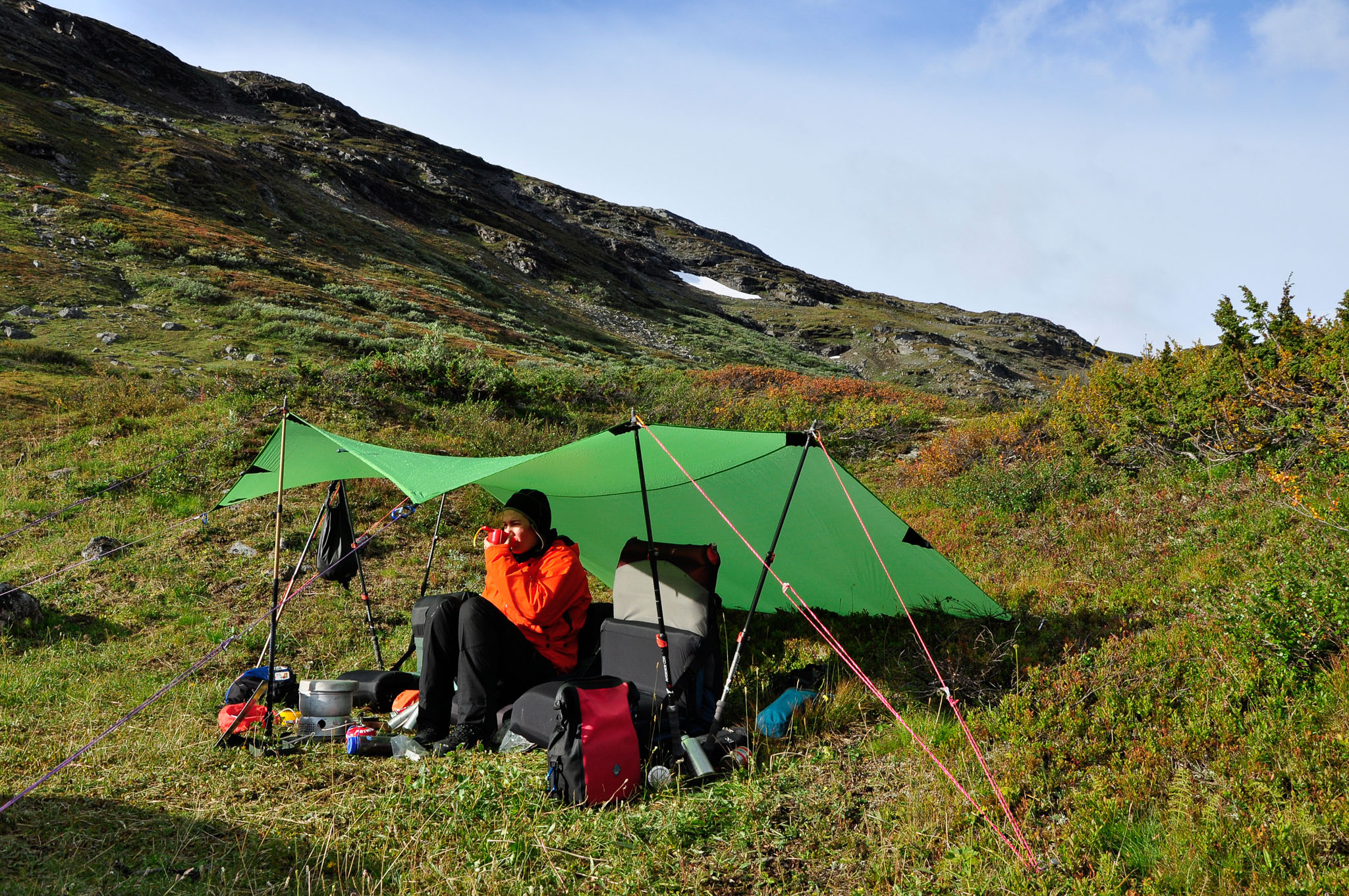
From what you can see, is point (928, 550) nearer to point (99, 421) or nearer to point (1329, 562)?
point (1329, 562)

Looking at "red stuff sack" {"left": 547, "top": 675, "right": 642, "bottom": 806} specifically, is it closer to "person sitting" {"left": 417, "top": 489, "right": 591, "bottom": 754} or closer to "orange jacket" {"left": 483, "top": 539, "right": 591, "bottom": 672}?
"person sitting" {"left": 417, "top": 489, "right": 591, "bottom": 754}

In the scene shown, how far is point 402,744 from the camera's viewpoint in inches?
192

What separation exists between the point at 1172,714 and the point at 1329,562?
6.29ft

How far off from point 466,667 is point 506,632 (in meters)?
0.34

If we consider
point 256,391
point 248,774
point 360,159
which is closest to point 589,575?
point 248,774

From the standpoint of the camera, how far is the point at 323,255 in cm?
3428

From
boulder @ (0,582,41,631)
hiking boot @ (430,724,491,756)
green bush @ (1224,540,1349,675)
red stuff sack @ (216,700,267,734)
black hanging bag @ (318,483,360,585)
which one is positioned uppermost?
green bush @ (1224,540,1349,675)

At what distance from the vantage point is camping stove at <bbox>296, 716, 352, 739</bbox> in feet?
16.7

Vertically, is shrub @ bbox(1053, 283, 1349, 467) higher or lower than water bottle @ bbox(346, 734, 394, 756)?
higher

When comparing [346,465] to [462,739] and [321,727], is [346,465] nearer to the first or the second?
[321,727]

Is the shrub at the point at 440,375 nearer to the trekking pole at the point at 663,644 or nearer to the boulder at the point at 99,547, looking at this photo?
the boulder at the point at 99,547

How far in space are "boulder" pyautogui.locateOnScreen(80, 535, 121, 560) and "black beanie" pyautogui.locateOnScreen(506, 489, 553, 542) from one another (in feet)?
18.8

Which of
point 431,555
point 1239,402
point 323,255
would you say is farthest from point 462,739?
point 323,255

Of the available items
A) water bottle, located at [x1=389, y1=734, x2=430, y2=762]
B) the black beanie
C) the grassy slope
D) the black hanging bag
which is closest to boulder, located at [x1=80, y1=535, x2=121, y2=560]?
the grassy slope
